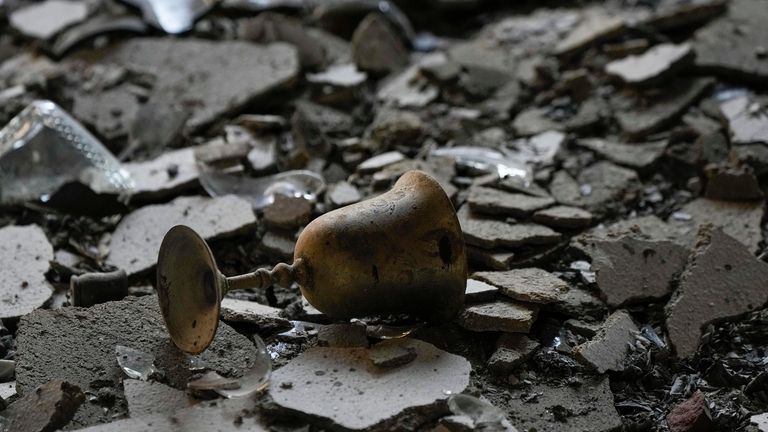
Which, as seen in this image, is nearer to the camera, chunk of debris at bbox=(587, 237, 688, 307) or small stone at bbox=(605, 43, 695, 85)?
chunk of debris at bbox=(587, 237, 688, 307)

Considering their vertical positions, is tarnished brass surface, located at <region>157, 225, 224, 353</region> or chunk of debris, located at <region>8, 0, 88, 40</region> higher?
tarnished brass surface, located at <region>157, 225, 224, 353</region>

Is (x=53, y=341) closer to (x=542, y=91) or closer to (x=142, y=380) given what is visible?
(x=142, y=380)

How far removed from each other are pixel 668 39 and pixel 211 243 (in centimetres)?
250

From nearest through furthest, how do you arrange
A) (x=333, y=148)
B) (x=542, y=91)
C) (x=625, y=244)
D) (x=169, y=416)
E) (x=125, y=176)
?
(x=169, y=416) → (x=625, y=244) → (x=125, y=176) → (x=333, y=148) → (x=542, y=91)

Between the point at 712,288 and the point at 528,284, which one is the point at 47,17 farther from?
the point at 712,288

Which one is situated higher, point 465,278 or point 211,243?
point 465,278

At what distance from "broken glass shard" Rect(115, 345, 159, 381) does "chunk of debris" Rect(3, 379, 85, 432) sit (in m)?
0.16

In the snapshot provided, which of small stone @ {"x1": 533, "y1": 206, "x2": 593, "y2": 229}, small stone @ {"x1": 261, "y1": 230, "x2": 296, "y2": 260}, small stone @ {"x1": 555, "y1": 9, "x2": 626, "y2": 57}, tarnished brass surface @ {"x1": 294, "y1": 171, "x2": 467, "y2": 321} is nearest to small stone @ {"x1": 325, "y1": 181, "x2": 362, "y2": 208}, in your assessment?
small stone @ {"x1": 261, "y1": 230, "x2": 296, "y2": 260}

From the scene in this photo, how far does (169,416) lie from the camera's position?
2.23 metres

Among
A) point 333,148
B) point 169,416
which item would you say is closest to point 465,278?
point 169,416

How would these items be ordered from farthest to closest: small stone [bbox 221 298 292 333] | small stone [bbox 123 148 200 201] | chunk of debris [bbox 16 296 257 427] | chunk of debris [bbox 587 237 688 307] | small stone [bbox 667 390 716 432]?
small stone [bbox 123 148 200 201] < chunk of debris [bbox 587 237 688 307] < small stone [bbox 221 298 292 333] < chunk of debris [bbox 16 296 257 427] < small stone [bbox 667 390 716 432]

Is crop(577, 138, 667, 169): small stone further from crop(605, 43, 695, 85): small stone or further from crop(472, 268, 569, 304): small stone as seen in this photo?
crop(472, 268, 569, 304): small stone

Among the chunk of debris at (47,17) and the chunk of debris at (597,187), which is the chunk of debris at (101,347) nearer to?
the chunk of debris at (597,187)

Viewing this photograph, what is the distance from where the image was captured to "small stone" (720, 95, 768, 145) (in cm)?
349
